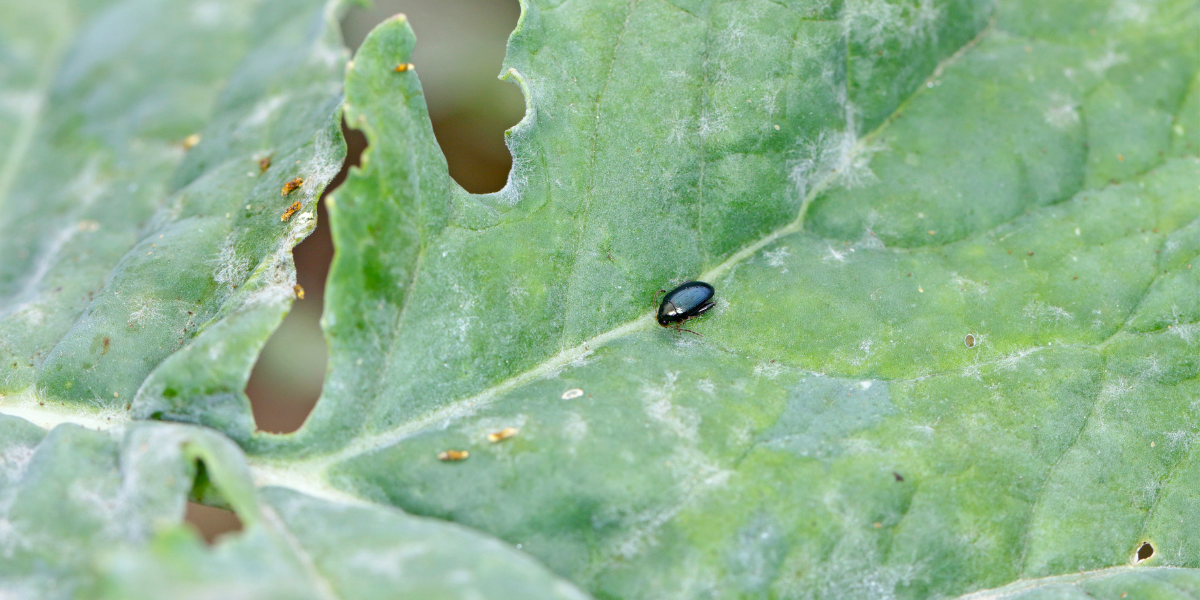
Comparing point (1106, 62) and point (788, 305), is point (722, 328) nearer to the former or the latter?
point (788, 305)

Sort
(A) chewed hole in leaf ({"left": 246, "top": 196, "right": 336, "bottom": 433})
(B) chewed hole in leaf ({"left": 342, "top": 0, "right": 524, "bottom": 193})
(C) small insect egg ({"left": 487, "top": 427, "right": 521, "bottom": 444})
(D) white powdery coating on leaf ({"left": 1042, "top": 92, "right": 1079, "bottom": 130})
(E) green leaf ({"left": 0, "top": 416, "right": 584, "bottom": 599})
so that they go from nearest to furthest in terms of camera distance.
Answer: (E) green leaf ({"left": 0, "top": 416, "right": 584, "bottom": 599}), (C) small insect egg ({"left": 487, "top": 427, "right": 521, "bottom": 444}), (D) white powdery coating on leaf ({"left": 1042, "top": 92, "right": 1079, "bottom": 130}), (A) chewed hole in leaf ({"left": 246, "top": 196, "right": 336, "bottom": 433}), (B) chewed hole in leaf ({"left": 342, "top": 0, "right": 524, "bottom": 193})

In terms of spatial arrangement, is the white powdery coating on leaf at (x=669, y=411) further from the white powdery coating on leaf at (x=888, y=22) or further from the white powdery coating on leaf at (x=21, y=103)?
the white powdery coating on leaf at (x=21, y=103)

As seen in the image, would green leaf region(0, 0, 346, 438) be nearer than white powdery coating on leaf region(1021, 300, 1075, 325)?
Yes

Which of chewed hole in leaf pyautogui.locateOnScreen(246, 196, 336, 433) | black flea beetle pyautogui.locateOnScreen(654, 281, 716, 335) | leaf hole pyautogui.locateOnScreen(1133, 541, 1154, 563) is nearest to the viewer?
leaf hole pyautogui.locateOnScreen(1133, 541, 1154, 563)

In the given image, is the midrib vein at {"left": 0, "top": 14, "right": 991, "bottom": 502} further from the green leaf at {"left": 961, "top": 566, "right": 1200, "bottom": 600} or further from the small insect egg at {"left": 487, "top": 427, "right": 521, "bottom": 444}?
the green leaf at {"left": 961, "top": 566, "right": 1200, "bottom": 600}

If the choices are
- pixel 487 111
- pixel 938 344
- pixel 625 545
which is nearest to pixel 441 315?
pixel 625 545

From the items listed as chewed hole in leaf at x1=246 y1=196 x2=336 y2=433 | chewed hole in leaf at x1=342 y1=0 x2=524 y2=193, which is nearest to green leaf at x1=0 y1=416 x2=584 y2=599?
chewed hole in leaf at x1=246 y1=196 x2=336 y2=433

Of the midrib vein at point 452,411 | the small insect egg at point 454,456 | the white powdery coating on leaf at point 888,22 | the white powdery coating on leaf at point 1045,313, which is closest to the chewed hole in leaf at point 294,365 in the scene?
the midrib vein at point 452,411

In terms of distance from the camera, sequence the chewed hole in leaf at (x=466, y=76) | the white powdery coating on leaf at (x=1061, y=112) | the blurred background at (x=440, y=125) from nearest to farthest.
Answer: the white powdery coating on leaf at (x=1061, y=112)
the blurred background at (x=440, y=125)
the chewed hole in leaf at (x=466, y=76)

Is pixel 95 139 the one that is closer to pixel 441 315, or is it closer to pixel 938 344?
pixel 441 315
